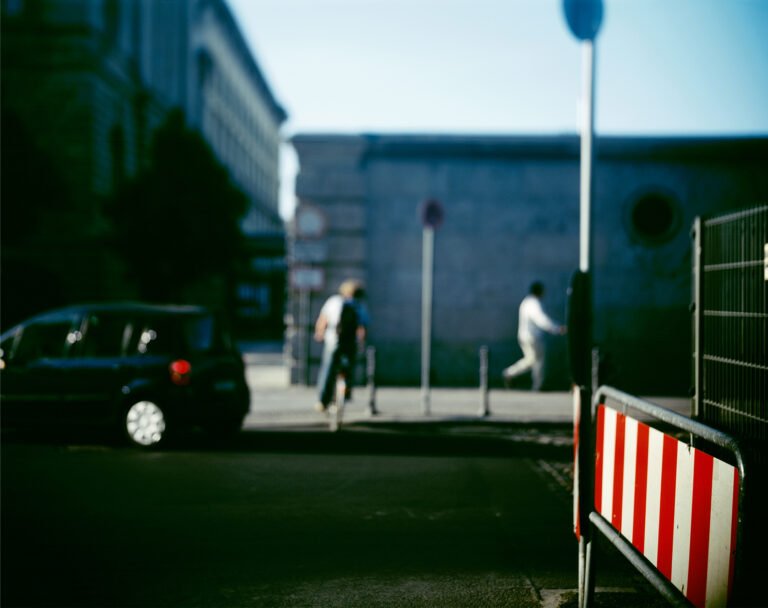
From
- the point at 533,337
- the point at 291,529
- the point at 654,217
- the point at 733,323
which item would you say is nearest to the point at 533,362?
the point at 533,337

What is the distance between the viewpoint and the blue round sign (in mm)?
8438

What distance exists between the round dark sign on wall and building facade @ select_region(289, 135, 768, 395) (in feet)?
9.38

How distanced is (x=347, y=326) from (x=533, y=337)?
4356 millimetres

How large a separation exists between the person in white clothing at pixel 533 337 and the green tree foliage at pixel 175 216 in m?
21.0

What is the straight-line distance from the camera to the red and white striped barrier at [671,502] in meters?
2.96

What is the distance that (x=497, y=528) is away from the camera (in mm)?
6277

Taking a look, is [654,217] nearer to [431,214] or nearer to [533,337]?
[533,337]

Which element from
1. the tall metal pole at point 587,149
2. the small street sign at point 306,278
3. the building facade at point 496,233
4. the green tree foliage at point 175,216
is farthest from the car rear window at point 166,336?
the green tree foliage at point 175,216

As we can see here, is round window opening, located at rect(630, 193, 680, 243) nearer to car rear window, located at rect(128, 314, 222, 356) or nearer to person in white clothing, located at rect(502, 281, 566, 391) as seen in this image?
person in white clothing, located at rect(502, 281, 566, 391)

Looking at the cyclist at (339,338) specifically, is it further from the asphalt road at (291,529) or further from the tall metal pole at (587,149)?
the tall metal pole at (587,149)

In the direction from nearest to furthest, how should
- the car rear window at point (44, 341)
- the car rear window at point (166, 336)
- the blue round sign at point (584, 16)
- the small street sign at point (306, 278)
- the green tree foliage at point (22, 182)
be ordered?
the blue round sign at point (584, 16), the car rear window at point (166, 336), the car rear window at point (44, 341), the small street sign at point (306, 278), the green tree foliage at point (22, 182)

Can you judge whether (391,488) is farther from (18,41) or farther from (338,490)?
(18,41)

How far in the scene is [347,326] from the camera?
1180 cm

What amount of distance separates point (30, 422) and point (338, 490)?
4272mm
